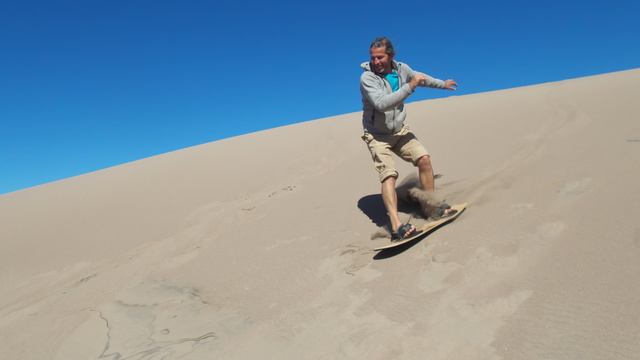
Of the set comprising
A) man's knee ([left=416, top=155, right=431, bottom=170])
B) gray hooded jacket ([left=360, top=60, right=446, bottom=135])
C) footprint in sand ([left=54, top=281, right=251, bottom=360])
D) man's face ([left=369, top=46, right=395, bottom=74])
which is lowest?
footprint in sand ([left=54, top=281, right=251, bottom=360])

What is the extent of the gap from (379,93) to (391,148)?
1.67ft

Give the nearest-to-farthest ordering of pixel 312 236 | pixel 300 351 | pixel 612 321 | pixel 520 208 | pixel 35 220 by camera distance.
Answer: pixel 612 321, pixel 300 351, pixel 520 208, pixel 312 236, pixel 35 220

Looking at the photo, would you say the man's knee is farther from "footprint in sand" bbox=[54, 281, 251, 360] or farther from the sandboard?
"footprint in sand" bbox=[54, 281, 251, 360]

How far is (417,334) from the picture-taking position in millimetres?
1483

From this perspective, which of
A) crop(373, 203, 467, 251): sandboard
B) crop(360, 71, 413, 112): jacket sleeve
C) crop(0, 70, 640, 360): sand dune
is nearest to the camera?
crop(0, 70, 640, 360): sand dune

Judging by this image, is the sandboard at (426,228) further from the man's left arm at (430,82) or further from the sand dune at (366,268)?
the man's left arm at (430,82)

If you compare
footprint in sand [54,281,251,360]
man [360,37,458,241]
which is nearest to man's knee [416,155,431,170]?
man [360,37,458,241]

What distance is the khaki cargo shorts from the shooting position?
2707mm

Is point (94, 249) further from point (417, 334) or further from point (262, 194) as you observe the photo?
point (417, 334)

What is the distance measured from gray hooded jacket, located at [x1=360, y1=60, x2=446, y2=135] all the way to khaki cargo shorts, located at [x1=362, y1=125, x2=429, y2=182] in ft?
0.14

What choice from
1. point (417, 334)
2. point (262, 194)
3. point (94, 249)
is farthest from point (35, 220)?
point (417, 334)

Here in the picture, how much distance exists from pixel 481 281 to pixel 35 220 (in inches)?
247

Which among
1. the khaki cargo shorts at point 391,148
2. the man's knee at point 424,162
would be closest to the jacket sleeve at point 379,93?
the khaki cargo shorts at point 391,148

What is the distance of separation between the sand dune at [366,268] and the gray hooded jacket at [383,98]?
2.26 ft
